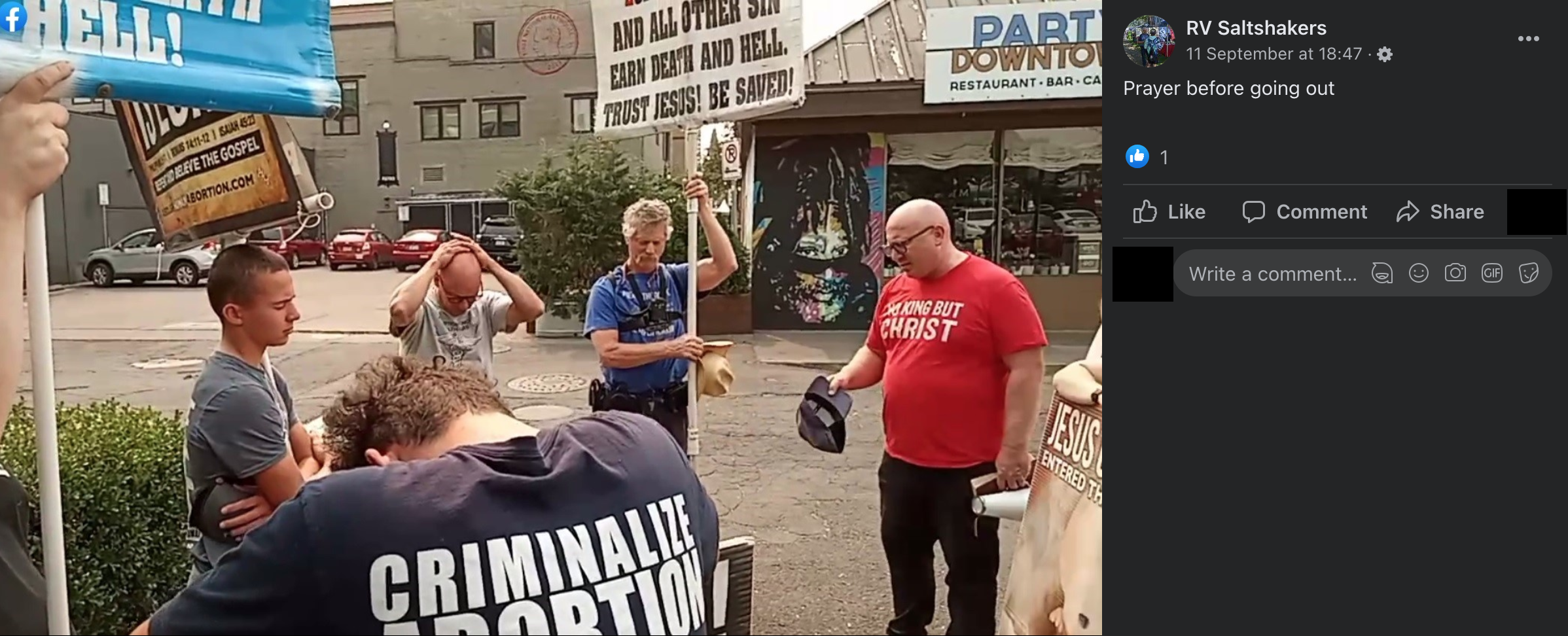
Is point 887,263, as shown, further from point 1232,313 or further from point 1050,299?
point 1232,313

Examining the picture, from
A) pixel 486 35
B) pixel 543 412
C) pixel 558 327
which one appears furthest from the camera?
pixel 486 35

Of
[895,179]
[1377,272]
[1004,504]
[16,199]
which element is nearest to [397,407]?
[16,199]

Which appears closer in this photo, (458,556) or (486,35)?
(458,556)

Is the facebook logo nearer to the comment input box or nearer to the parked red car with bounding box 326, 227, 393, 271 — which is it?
the comment input box

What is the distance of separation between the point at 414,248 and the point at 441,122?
21.8ft

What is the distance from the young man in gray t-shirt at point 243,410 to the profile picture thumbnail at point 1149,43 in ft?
6.17

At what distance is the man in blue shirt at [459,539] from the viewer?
1.29m

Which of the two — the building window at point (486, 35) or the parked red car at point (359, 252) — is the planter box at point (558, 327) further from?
the building window at point (486, 35)

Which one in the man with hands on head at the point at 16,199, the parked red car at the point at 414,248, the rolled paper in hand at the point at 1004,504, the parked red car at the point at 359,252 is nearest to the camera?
the man with hands on head at the point at 16,199

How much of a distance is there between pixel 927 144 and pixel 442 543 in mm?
11246

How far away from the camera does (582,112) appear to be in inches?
1244

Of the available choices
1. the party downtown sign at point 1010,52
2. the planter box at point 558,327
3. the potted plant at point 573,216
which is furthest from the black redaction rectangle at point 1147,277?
the planter box at point 558,327

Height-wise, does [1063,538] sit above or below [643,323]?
below

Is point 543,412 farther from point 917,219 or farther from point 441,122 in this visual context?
point 441,122
